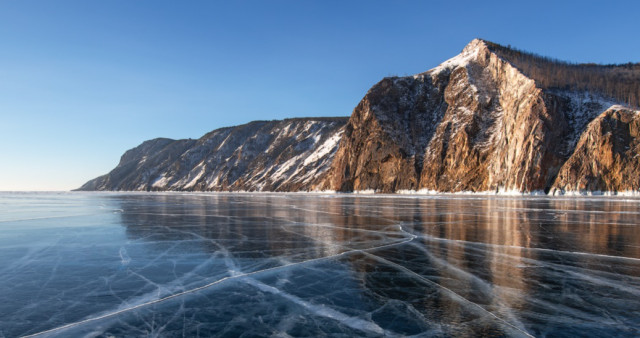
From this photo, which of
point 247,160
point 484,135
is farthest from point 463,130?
point 247,160

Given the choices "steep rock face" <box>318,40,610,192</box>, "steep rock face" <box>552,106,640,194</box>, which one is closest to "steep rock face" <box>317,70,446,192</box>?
"steep rock face" <box>318,40,610,192</box>

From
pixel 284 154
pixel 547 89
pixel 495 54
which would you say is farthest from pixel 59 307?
pixel 284 154

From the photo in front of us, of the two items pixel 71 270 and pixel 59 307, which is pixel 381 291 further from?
pixel 71 270

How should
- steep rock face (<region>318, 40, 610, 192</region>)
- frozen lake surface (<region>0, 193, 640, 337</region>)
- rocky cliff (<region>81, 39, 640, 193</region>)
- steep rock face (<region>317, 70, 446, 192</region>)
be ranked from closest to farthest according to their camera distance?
1. frozen lake surface (<region>0, 193, 640, 337</region>)
2. rocky cliff (<region>81, 39, 640, 193</region>)
3. steep rock face (<region>318, 40, 610, 192</region>)
4. steep rock face (<region>317, 70, 446, 192</region>)

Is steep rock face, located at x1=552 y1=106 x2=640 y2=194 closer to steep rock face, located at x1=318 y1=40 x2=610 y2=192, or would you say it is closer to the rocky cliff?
the rocky cliff

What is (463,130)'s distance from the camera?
2665 inches

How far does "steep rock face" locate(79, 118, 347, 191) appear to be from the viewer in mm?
108431

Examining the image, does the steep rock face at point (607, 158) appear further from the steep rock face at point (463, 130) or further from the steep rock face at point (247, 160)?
the steep rock face at point (247, 160)

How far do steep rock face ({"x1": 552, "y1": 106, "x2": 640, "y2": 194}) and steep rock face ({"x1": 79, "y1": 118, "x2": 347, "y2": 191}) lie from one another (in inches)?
2368

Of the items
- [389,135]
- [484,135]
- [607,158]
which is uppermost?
[389,135]

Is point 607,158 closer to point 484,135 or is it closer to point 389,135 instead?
point 484,135

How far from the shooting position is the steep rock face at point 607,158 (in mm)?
47281

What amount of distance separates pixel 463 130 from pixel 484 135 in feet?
12.8

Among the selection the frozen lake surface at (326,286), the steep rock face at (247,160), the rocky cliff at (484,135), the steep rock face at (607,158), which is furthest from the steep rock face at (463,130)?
the frozen lake surface at (326,286)
